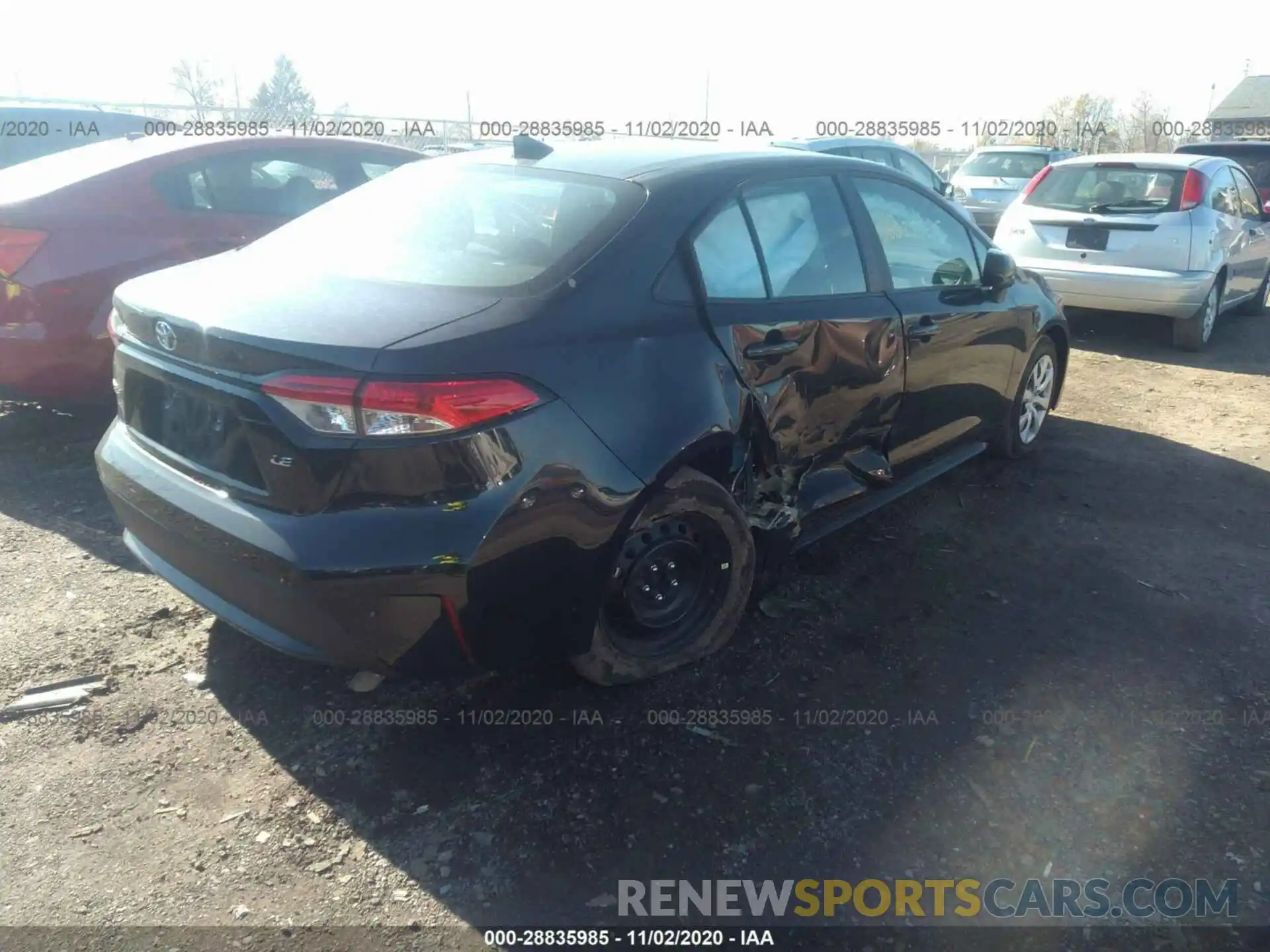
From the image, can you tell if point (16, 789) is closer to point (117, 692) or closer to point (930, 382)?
point (117, 692)

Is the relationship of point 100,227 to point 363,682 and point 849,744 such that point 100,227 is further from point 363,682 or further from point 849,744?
point 849,744

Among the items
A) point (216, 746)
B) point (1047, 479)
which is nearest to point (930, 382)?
point (1047, 479)

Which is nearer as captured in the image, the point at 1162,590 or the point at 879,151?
the point at 1162,590

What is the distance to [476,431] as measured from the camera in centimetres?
242

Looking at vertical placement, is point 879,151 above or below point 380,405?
above

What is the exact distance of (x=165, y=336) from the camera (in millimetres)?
2738

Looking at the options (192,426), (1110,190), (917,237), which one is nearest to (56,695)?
(192,426)

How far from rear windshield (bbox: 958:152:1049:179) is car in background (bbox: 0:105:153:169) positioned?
11.8 meters

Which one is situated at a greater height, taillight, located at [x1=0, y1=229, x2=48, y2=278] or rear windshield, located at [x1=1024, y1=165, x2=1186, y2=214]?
rear windshield, located at [x1=1024, y1=165, x2=1186, y2=214]

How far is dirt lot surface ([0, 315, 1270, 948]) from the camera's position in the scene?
2.45 m

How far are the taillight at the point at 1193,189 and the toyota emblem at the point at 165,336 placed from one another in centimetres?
786

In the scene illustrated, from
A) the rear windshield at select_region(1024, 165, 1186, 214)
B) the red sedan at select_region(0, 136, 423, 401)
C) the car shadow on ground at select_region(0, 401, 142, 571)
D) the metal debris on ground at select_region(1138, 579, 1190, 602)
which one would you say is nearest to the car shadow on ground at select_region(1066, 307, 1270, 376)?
the rear windshield at select_region(1024, 165, 1186, 214)

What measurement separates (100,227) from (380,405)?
11.0ft

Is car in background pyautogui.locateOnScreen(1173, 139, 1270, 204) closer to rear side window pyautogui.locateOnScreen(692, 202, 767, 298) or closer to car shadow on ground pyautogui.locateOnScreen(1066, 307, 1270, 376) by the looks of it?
car shadow on ground pyautogui.locateOnScreen(1066, 307, 1270, 376)
